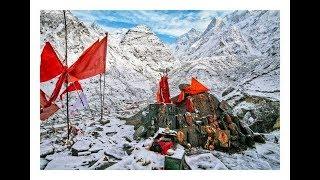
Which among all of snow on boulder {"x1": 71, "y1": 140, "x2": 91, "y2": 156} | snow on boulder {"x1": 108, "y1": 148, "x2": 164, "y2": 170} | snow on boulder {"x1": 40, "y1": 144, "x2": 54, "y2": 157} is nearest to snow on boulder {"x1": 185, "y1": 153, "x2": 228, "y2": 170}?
snow on boulder {"x1": 108, "y1": 148, "x2": 164, "y2": 170}

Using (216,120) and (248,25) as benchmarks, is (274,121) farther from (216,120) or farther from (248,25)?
(248,25)

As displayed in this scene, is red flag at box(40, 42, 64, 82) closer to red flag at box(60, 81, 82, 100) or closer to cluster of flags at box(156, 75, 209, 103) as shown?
red flag at box(60, 81, 82, 100)

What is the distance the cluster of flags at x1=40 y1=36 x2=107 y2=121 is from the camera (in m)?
3.58

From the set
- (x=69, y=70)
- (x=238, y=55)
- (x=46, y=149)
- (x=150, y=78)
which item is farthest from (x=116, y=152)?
(x=238, y=55)

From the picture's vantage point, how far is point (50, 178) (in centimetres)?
352

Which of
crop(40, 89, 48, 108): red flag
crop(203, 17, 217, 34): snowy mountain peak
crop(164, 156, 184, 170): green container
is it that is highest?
crop(203, 17, 217, 34): snowy mountain peak

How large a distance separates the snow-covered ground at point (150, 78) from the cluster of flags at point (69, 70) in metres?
0.05

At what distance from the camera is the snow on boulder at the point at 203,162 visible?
3533mm

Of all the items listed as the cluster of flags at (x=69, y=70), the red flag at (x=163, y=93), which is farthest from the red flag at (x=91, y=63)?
the red flag at (x=163, y=93)

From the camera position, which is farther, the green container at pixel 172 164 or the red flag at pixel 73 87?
the red flag at pixel 73 87

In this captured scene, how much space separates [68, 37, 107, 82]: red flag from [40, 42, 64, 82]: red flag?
11cm

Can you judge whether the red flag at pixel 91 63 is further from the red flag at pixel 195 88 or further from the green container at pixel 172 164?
the green container at pixel 172 164
